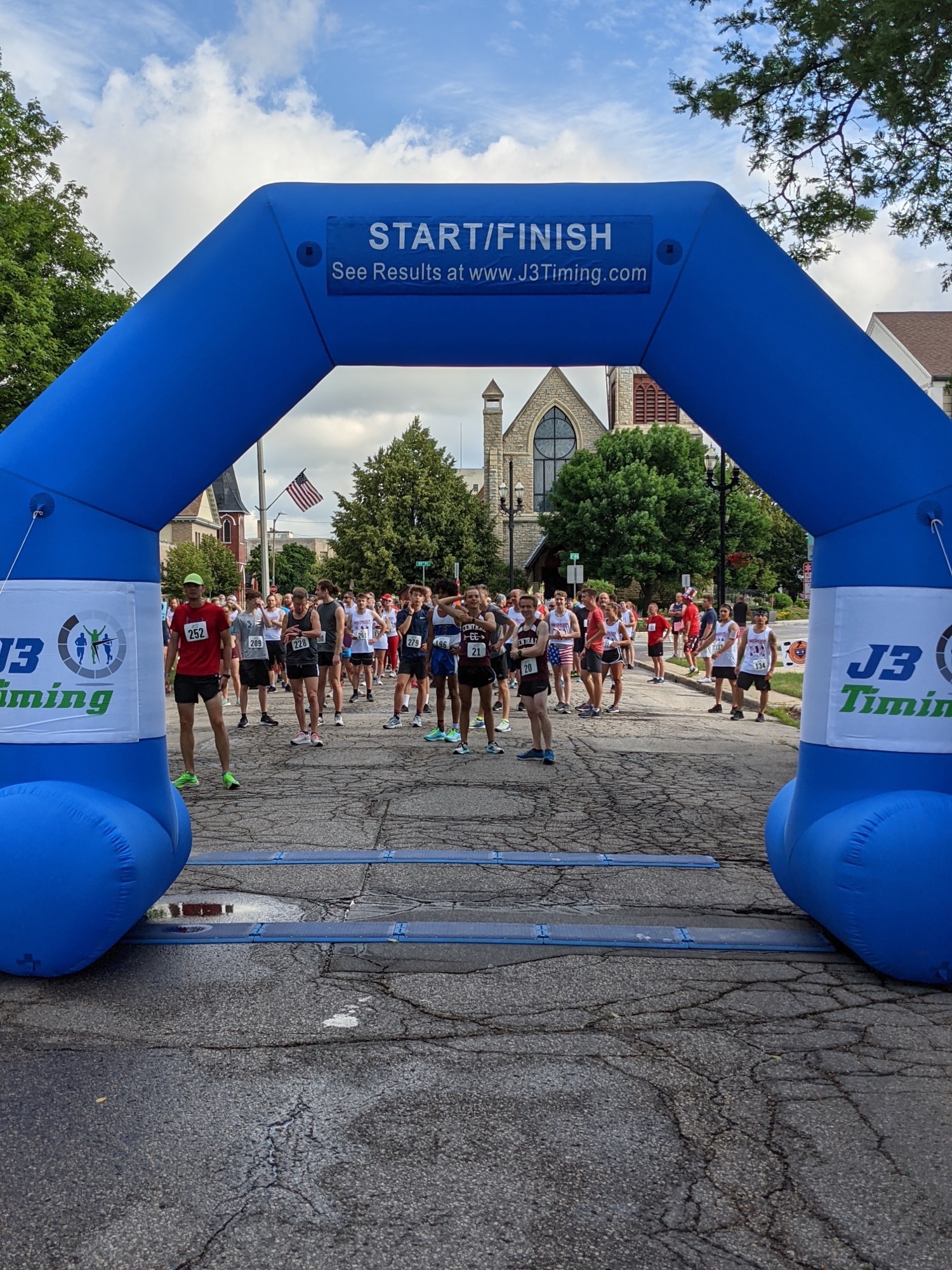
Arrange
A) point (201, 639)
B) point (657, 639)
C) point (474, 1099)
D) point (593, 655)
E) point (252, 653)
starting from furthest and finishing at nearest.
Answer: point (657, 639) → point (593, 655) → point (252, 653) → point (201, 639) → point (474, 1099)

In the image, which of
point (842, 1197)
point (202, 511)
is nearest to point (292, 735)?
point (842, 1197)

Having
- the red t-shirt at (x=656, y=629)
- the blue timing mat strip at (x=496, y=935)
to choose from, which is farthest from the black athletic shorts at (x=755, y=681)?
the blue timing mat strip at (x=496, y=935)

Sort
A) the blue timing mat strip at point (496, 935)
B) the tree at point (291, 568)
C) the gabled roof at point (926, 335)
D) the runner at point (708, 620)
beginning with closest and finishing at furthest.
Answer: the blue timing mat strip at point (496, 935) → the runner at point (708, 620) → the gabled roof at point (926, 335) → the tree at point (291, 568)

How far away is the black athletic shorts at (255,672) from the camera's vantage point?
14242 millimetres

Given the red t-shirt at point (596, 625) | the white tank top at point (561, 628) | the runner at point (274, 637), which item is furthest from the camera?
the runner at point (274, 637)

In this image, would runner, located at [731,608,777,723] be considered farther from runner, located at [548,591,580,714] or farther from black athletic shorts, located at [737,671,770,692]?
runner, located at [548,591,580,714]

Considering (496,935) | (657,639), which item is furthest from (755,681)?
(496,935)

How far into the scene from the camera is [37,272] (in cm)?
2288

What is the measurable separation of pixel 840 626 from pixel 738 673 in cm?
1042

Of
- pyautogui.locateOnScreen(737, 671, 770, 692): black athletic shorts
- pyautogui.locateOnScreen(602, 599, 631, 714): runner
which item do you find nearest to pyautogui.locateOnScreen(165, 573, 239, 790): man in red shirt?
pyautogui.locateOnScreen(602, 599, 631, 714): runner

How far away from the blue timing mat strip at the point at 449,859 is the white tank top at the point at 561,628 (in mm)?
8739

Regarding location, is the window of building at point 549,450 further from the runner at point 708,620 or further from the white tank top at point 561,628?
the white tank top at point 561,628

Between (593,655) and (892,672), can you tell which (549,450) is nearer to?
(593,655)

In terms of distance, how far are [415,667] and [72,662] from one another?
9.27 m
